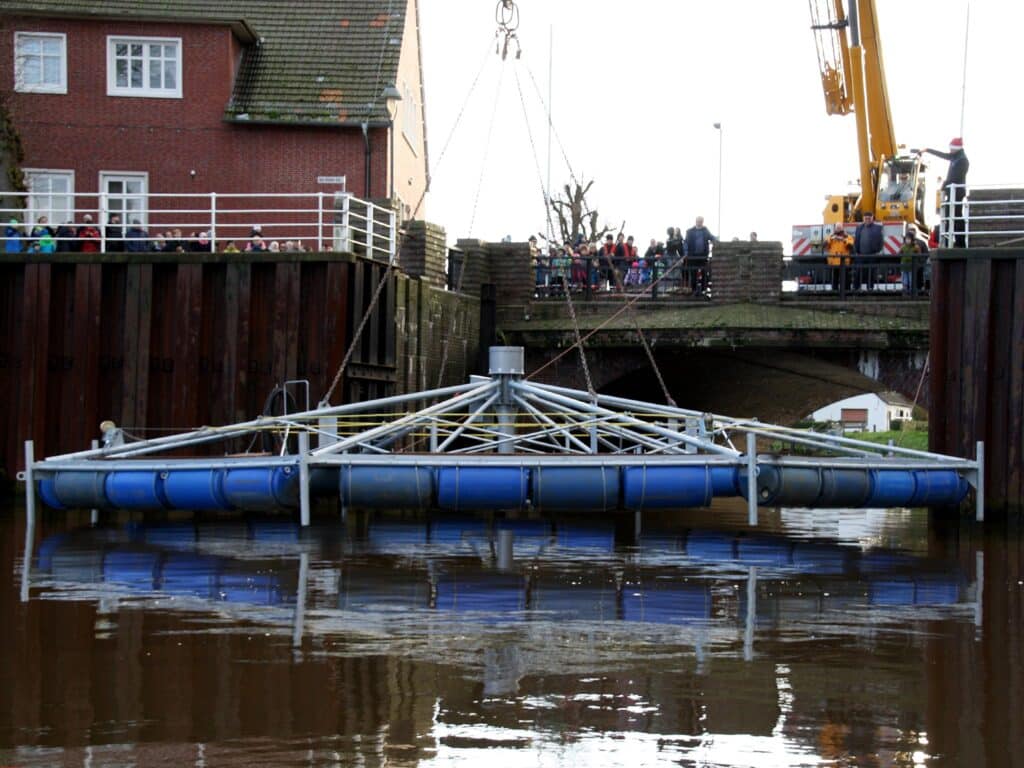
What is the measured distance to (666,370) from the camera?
33469mm

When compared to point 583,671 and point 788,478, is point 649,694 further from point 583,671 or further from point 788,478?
point 788,478

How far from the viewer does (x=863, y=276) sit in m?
30.5

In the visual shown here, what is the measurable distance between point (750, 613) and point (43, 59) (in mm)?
26439

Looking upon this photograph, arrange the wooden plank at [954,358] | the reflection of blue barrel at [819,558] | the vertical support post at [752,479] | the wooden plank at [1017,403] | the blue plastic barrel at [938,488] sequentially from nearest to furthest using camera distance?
the reflection of blue barrel at [819,558] → the vertical support post at [752,479] → the blue plastic barrel at [938,488] → the wooden plank at [1017,403] → the wooden plank at [954,358]

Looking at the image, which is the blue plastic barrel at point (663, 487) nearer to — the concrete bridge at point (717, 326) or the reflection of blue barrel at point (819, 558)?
the reflection of blue barrel at point (819, 558)

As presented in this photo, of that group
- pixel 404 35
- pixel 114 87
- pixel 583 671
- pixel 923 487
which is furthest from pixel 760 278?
pixel 583 671

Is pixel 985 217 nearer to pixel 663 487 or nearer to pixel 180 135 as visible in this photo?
pixel 663 487

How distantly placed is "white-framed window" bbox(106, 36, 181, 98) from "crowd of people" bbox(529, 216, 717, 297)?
941 centimetres

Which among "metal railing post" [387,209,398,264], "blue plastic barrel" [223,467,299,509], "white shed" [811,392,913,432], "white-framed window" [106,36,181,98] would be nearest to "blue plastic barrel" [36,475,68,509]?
"blue plastic barrel" [223,467,299,509]

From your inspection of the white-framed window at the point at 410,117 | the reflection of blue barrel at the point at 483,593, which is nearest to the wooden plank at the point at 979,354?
the reflection of blue barrel at the point at 483,593

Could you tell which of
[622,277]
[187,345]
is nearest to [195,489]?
[187,345]

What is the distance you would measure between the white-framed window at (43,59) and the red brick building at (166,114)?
0.07 ft

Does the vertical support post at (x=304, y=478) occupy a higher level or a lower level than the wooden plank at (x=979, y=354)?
lower

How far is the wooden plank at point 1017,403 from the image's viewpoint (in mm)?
22766
